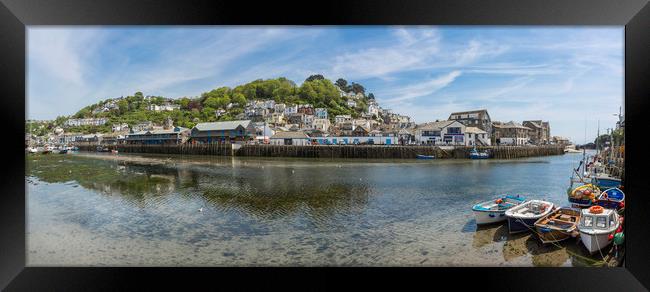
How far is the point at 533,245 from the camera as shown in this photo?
4047 millimetres

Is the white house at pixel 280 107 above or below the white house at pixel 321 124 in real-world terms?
above

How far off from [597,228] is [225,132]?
19614mm

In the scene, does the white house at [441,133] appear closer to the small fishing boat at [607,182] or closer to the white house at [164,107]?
the small fishing boat at [607,182]

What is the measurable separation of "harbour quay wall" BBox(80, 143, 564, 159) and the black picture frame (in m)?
16.0

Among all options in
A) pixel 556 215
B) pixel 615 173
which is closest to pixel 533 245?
pixel 556 215

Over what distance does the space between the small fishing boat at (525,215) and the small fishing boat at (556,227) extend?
3.3 inches

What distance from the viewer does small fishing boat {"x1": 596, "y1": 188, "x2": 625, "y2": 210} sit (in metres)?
4.99

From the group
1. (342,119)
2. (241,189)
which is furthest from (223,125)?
(241,189)

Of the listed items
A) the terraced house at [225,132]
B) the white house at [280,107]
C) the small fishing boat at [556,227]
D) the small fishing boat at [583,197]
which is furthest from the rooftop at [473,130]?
the small fishing boat at [556,227]

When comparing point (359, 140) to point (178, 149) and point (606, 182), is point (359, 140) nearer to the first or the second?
point (178, 149)

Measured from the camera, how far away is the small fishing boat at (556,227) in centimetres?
385

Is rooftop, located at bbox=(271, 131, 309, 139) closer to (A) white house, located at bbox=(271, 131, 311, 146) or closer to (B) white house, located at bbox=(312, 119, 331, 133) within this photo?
(A) white house, located at bbox=(271, 131, 311, 146)

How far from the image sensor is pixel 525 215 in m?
4.36

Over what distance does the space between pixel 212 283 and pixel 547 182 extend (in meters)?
10.9
